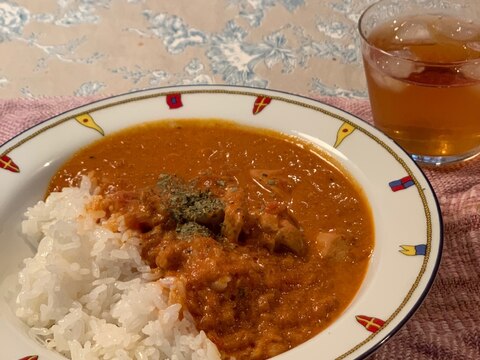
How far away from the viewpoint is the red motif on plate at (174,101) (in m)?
3.56

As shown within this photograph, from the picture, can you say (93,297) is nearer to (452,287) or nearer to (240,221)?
(240,221)

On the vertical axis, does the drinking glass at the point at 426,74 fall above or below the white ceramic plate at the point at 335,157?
above

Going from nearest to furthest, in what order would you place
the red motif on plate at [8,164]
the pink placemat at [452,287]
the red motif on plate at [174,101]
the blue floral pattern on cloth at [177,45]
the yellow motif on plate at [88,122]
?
the pink placemat at [452,287], the red motif on plate at [8,164], the yellow motif on plate at [88,122], the red motif on plate at [174,101], the blue floral pattern on cloth at [177,45]

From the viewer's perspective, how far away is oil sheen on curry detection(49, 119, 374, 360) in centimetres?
262

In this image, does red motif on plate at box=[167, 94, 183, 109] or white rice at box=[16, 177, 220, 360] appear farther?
red motif on plate at box=[167, 94, 183, 109]

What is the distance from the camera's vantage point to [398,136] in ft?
11.7

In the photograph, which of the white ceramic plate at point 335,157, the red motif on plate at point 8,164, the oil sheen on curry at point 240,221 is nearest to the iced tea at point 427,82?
the white ceramic plate at point 335,157

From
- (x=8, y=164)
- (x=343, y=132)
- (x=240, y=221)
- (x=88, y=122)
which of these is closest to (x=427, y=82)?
(x=343, y=132)

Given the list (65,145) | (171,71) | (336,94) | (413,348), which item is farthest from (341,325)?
(171,71)

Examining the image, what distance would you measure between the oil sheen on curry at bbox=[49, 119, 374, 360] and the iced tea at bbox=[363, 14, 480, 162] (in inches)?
19.2

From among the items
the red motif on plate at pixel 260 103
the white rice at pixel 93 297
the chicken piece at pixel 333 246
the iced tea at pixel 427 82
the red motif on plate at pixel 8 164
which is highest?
the iced tea at pixel 427 82

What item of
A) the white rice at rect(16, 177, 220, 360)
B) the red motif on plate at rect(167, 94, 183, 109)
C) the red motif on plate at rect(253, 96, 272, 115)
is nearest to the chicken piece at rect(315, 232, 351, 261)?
the white rice at rect(16, 177, 220, 360)

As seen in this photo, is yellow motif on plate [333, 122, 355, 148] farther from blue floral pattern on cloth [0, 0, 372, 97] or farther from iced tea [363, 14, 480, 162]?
blue floral pattern on cloth [0, 0, 372, 97]

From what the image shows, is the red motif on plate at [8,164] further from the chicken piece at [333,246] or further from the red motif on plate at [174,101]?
the chicken piece at [333,246]
